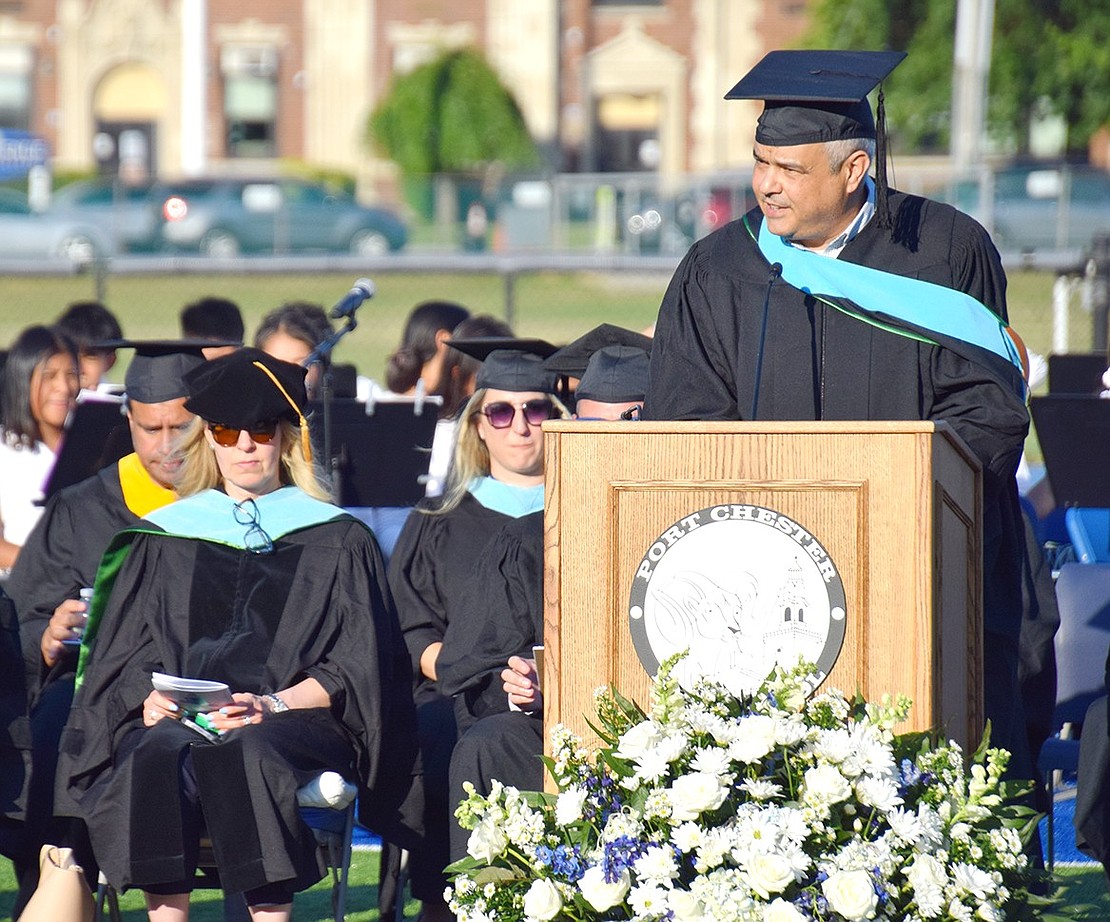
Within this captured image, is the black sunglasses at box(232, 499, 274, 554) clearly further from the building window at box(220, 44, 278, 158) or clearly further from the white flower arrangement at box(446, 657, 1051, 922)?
the building window at box(220, 44, 278, 158)

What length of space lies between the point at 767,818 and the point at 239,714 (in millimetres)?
2080

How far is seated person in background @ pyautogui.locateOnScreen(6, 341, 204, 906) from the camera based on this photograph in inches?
211

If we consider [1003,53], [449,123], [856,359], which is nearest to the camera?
[856,359]

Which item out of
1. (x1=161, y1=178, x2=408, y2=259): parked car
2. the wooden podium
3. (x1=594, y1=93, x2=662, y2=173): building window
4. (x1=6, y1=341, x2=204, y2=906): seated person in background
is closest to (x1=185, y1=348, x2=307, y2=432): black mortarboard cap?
(x1=6, y1=341, x2=204, y2=906): seated person in background

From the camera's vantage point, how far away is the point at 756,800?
3221 mm

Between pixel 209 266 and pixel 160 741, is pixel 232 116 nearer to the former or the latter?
pixel 209 266

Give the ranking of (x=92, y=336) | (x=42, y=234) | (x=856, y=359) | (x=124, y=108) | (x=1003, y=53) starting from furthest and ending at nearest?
(x=124, y=108) < (x=1003, y=53) < (x=42, y=234) < (x=92, y=336) < (x=856, y=359)

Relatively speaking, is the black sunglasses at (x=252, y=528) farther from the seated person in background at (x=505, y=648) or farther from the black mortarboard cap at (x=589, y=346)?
the black mortarboard cap at (x=589, y=346)

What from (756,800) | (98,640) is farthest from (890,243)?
(98,640)

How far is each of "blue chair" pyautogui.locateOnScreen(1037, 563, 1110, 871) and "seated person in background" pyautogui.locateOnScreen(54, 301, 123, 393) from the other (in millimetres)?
4087

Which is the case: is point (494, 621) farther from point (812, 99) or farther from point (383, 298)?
point (383, 298)

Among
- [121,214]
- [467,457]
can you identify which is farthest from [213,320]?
[121,214]

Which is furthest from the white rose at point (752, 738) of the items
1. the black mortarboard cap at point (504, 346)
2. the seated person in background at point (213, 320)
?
the seated person in background at point (213, 320)

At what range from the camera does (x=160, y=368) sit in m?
6.51
